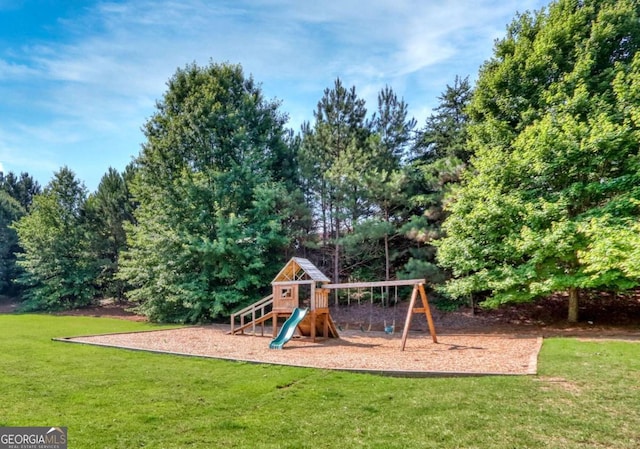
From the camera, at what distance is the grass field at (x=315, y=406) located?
12.1 feet

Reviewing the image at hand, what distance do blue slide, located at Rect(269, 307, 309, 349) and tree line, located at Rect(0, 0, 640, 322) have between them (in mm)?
5882

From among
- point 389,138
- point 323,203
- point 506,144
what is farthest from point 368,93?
point 506,144

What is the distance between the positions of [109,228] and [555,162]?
96.9 feet

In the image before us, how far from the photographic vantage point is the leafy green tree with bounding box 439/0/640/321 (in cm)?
1193

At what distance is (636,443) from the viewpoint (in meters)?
3.49

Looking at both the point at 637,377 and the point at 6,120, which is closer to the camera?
the point at 637,377

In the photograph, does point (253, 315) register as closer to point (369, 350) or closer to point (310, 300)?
point (310, 300)

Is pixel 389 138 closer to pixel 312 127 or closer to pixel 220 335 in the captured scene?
pixel 312 127

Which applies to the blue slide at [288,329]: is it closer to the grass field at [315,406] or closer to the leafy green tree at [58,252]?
the grass field at [315,406]

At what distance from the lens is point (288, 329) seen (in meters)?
11.3

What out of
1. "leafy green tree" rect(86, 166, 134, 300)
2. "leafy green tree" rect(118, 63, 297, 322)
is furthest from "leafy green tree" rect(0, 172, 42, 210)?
"leafy green tree" rect(118, 63, 297, 322)

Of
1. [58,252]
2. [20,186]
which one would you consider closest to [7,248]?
[58,252]

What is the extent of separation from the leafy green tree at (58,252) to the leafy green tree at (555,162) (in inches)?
1011

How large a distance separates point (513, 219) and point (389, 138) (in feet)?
31.2
